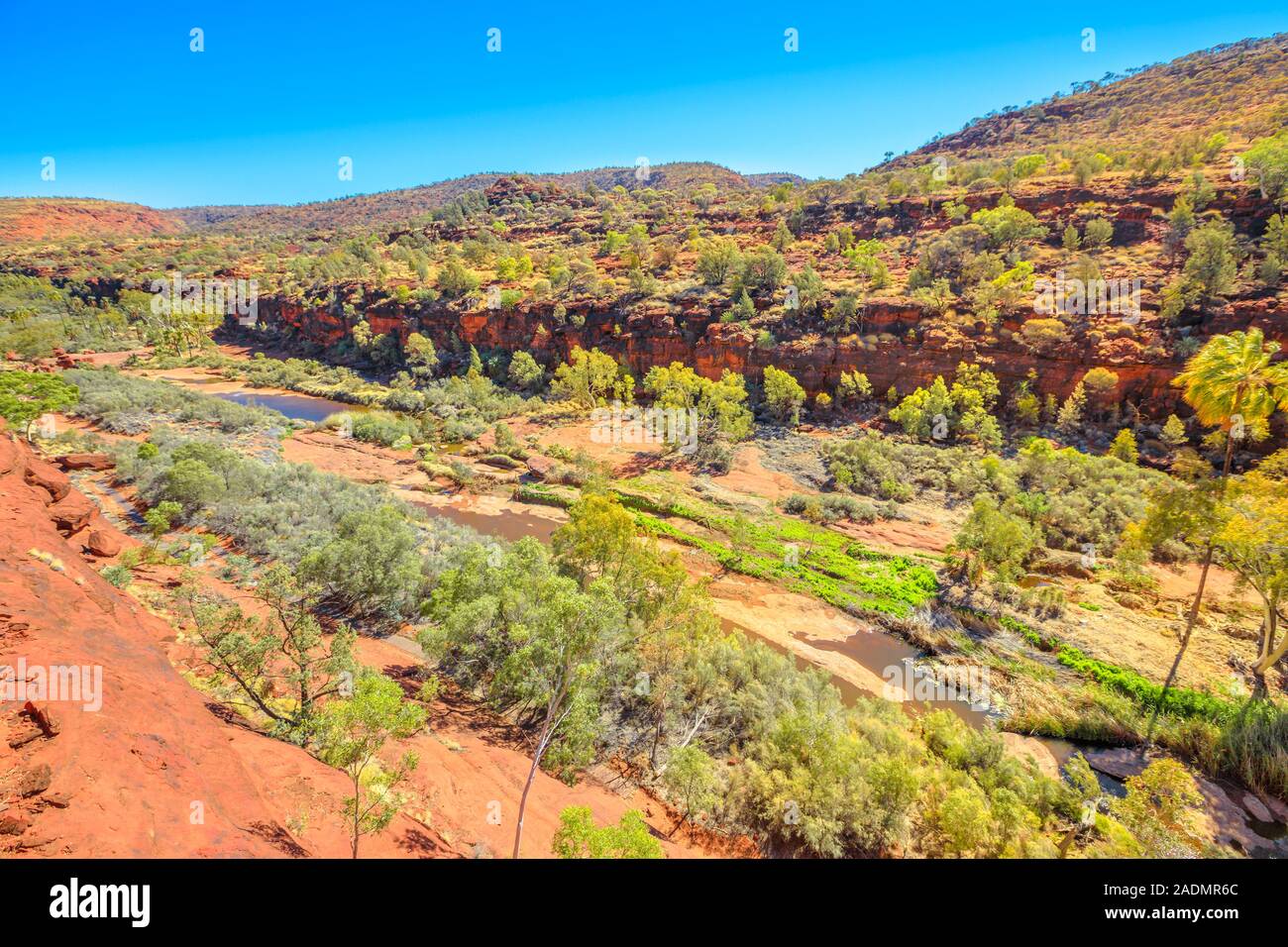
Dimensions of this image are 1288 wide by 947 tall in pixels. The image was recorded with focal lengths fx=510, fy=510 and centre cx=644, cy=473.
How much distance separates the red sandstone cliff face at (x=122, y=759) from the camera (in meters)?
5.38

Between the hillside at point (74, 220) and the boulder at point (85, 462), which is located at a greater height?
the hillside at point (74, 220)

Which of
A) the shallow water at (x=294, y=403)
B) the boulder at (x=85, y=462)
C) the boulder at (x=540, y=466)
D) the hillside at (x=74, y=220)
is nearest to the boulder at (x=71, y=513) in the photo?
the boulder at (x=85, y=462)

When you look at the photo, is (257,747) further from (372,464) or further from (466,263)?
(466,263)

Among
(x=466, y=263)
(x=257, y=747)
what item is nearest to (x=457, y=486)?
(x=257, y=747)

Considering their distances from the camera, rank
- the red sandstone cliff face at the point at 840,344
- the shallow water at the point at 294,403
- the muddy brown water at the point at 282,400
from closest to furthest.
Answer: the red sandstone cliff face at the point at 840,344 → the shallow water at the point at 294,403 → the muddy brown water at the point at 282,400

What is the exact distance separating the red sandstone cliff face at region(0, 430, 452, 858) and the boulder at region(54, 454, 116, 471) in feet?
56.8

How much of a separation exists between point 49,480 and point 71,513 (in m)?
1.70

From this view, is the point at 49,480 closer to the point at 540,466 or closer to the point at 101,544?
the point at 101,544

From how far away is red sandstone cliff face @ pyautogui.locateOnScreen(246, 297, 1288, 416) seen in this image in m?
30.0

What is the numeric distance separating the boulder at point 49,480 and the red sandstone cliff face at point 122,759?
4844mm

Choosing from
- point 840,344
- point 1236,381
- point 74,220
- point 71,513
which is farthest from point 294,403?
point 74,220

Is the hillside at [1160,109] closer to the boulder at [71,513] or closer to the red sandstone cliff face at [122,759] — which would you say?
the red sandstone cliff face at [122,759]

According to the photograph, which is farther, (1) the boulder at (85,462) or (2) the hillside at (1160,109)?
(2) the hillside at (1160,109)
